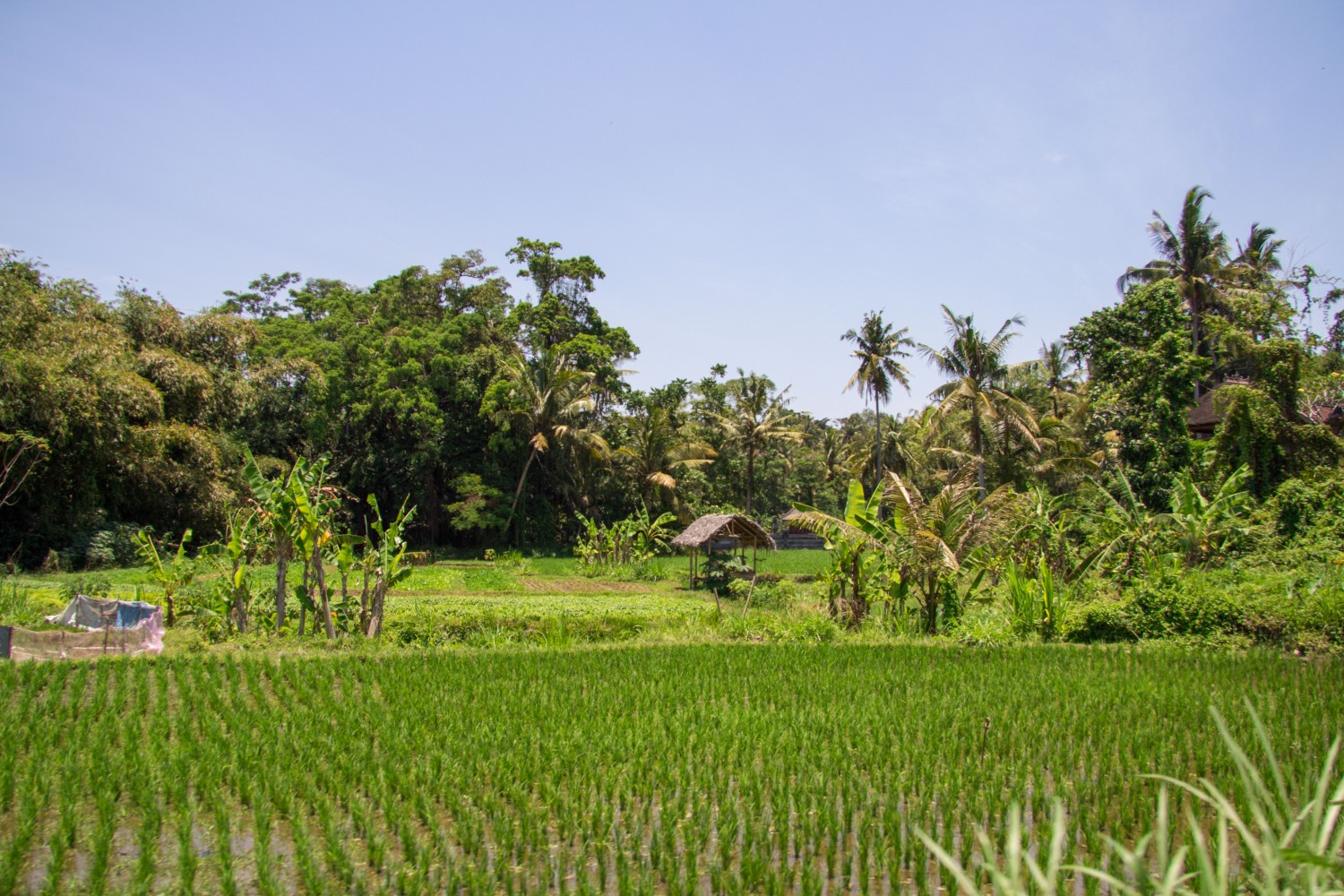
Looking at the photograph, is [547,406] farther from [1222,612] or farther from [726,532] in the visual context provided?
[1222,612]

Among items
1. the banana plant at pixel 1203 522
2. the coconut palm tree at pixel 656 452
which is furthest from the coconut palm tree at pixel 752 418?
the banana plant at pixel 1203 522

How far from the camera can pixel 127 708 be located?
7.08 m

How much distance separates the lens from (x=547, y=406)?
2858cm

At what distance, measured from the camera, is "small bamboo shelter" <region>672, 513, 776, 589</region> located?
1905 cm

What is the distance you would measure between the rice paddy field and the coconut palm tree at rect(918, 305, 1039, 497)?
49.6 ft

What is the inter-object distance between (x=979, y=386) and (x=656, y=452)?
1125 centimetres

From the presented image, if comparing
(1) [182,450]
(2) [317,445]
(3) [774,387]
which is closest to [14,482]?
(1) [182,450]

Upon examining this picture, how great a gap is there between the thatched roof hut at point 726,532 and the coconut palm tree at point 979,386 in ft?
23.7

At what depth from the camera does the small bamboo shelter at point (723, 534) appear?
19.0 metres

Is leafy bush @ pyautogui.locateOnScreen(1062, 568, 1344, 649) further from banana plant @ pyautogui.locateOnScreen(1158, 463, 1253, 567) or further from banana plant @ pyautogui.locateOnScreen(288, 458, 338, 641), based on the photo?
banana plant @ pyautogui.locateOnScreen(288, 458, 338, 641)

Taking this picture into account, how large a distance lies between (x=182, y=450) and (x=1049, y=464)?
2330cm

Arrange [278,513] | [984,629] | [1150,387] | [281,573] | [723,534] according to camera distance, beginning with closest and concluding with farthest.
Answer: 1. [278,513]
2. [281,573]
3. [984,629]
4. [723,534]
5. [1150,387]

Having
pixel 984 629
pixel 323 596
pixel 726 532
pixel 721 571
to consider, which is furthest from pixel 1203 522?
pixel 323 596

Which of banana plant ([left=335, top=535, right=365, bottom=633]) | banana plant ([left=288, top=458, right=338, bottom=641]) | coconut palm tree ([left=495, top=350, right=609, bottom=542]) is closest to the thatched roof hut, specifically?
coconut palm tree ([left=495, top=350, right=609, bottom=542])
